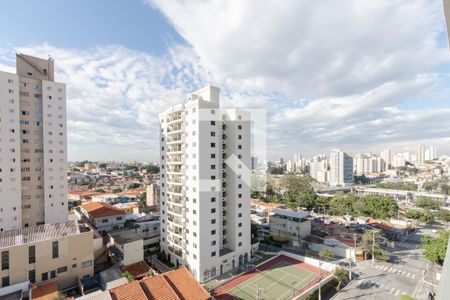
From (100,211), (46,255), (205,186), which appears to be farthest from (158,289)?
(100,211)

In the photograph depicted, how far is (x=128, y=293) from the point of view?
13.0m

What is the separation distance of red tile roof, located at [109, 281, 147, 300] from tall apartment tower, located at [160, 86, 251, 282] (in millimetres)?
6073

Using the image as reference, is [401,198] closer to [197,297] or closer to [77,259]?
[197,297]

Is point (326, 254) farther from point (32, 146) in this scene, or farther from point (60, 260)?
point (32, 146)

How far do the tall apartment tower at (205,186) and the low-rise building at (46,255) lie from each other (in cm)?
722

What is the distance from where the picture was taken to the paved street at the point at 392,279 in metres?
17.1

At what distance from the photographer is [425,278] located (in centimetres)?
1942

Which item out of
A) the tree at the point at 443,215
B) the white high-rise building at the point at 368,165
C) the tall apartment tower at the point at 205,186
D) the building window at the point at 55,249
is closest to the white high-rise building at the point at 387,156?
the white high-rise building at the point at 368,165

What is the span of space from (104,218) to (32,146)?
10.6 m

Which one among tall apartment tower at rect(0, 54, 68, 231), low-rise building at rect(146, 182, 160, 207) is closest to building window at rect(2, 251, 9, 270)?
tall apartment tower at rect(0, 54, 68, 231)

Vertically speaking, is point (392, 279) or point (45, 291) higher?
point (45, 291)

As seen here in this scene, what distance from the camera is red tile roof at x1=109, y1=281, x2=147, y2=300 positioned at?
12703 millimetres

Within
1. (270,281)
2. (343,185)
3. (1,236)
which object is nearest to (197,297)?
(270,281)

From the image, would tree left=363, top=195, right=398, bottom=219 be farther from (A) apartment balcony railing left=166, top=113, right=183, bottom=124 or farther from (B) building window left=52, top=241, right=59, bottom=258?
(B) building window left=52, top=241, right=59, bottom=258
